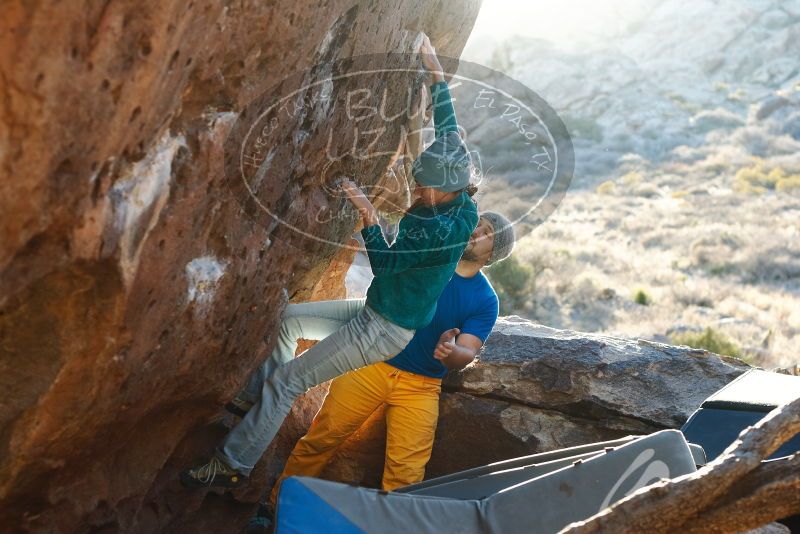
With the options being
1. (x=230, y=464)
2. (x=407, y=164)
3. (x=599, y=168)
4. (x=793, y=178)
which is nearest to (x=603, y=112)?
(x=599, y=168)

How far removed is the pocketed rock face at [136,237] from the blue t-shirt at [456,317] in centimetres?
78

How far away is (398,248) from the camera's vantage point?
13.8 feet

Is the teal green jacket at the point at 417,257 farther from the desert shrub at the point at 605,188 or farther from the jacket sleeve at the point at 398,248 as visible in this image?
the desert shrub at the point at 605,188

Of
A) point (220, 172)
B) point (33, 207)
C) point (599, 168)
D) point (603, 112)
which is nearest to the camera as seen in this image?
point (33, 207)

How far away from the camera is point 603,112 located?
119 ft

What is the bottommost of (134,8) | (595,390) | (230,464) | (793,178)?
(230,464)

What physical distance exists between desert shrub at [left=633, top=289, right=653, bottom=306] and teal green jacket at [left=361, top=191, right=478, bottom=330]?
43.3ft

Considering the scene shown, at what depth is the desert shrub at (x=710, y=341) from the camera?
13.5 meters

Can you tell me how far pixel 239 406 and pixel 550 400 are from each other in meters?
2.30

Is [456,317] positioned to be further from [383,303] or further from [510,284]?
[510,284]

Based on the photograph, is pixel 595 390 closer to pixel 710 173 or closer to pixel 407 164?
pixel 407 164

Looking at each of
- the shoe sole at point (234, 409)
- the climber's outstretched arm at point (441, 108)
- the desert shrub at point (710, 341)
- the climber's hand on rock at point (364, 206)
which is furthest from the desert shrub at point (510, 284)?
the climber's hand on rock at point (364, 206)

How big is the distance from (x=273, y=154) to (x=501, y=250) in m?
1.50

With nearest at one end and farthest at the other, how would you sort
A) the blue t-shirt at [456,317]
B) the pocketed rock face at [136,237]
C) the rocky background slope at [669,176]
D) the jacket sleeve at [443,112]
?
the pocketed rock face at [136,237], the jacket sleeve at [443,112], the blue t-shirt at [456,317], the rocky background slope at [669,176]
